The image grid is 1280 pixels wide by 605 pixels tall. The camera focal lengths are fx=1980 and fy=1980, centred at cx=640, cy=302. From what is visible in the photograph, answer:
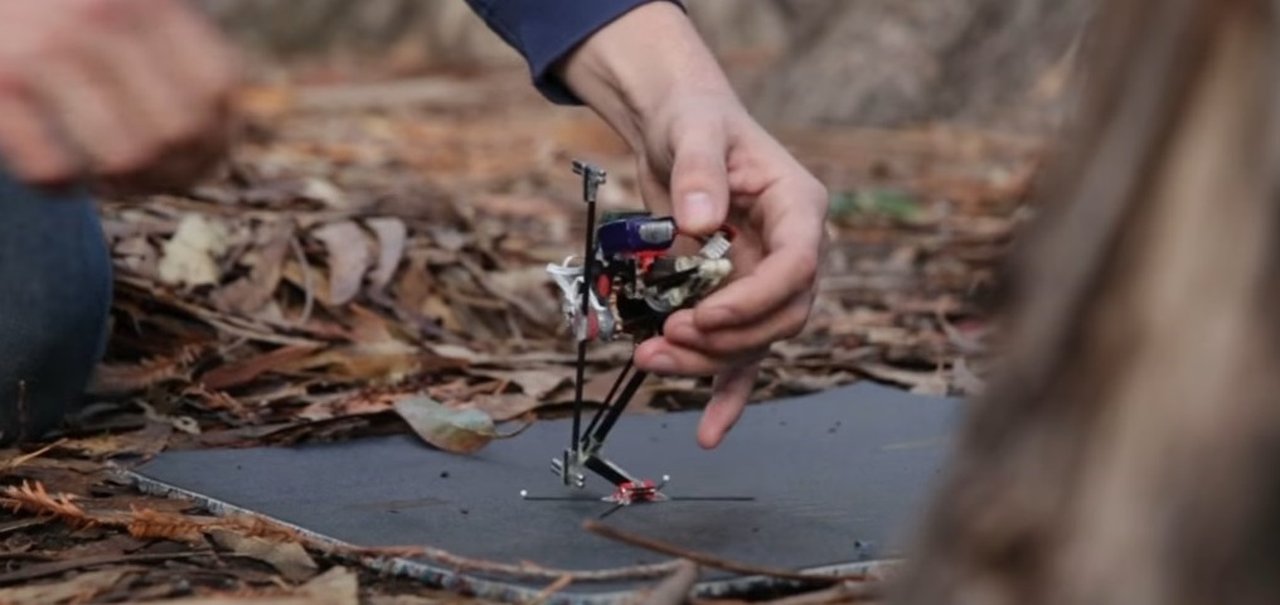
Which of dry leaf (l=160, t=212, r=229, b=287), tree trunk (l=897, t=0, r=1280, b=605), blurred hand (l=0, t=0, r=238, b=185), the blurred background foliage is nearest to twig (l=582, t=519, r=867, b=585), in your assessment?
blurred hand (l=0, t=0, r=238, b=185)

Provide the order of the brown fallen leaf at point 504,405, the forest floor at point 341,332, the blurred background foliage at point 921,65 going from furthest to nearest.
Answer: the blurred background foliage at point 921,65 → the brown fallen leaf at point 504,405 → the forest floor at point 341,332

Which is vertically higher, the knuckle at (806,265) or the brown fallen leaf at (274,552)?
the knuckle at (806,265)

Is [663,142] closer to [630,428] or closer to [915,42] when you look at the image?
[630,428]

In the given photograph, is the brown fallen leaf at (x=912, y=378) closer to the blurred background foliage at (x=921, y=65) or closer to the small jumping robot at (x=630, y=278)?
the small jumping robot at (x=630, y=278)

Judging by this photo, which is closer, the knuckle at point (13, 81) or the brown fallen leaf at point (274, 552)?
the knuckle at point (13, 81)

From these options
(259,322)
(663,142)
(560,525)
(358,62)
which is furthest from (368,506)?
(358,62)

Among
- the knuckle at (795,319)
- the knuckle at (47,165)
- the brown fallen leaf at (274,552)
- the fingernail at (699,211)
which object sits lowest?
the brown fallen leaf at (274,552)

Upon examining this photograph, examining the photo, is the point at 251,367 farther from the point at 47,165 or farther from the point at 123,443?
the point at 47,165

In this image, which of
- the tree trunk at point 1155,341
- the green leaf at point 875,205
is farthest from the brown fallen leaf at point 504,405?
the green leaf at point 875,205
